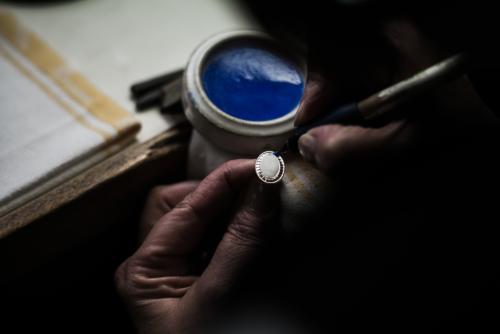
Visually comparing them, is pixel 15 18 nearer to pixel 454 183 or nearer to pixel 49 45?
pixel 49 45

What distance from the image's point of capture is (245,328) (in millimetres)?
960

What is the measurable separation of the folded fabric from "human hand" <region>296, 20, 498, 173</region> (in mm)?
525

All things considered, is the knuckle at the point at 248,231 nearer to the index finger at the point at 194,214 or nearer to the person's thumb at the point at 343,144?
the index finger at the point at 194,214

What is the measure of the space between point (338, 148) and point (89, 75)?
33.0 inches

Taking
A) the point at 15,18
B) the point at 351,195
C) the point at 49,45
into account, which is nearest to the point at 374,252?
the point at 351,195

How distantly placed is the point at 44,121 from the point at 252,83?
1.82 ft

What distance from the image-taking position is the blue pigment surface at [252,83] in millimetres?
937

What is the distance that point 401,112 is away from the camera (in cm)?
85

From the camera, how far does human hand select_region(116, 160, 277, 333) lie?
859mm

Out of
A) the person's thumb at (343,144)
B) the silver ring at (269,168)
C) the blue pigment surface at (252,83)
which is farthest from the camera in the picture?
the blue pigment surface at (252,83)

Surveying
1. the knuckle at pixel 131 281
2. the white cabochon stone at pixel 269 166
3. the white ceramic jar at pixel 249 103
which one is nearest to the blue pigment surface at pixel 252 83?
the white ceramic jar at pixel 249 103

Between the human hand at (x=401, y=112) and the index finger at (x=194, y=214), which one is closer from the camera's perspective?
the human hand at (x=401, y=112)

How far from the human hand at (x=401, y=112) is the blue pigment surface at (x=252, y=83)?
8cm

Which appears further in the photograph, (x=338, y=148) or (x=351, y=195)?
(x=351, y=195)
